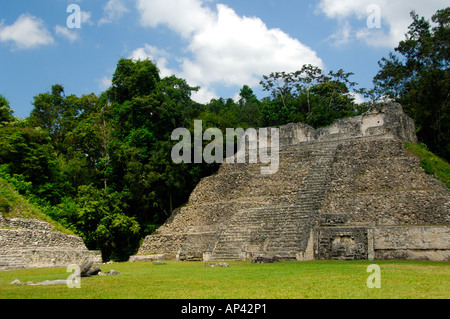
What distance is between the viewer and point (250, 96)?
6338 centimetres

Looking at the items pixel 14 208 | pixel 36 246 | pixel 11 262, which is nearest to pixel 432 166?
pixel 36 246

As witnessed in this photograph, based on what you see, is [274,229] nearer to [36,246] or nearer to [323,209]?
[323,209]

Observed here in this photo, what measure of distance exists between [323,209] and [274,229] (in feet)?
7.92

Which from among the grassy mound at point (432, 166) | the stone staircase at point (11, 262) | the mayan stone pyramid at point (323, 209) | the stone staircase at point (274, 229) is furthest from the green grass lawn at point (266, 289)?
the grassy mound at point (432, 166)

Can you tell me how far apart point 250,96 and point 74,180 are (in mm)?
37993

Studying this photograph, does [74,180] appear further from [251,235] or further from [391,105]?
[391,105]

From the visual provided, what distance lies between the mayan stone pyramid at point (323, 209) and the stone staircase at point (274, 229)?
0.14 ft

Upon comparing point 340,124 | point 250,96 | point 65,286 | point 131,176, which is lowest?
point 65,286

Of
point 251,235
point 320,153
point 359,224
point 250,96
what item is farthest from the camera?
point 250,96

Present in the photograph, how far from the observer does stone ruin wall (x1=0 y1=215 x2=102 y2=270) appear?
1501 centimetres

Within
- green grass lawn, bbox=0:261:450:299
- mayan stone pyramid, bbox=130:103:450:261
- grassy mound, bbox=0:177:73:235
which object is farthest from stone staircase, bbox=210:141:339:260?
grassy mound, bbox=0:177:73:235

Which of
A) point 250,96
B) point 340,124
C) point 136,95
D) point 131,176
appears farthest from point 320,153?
point 250,96
